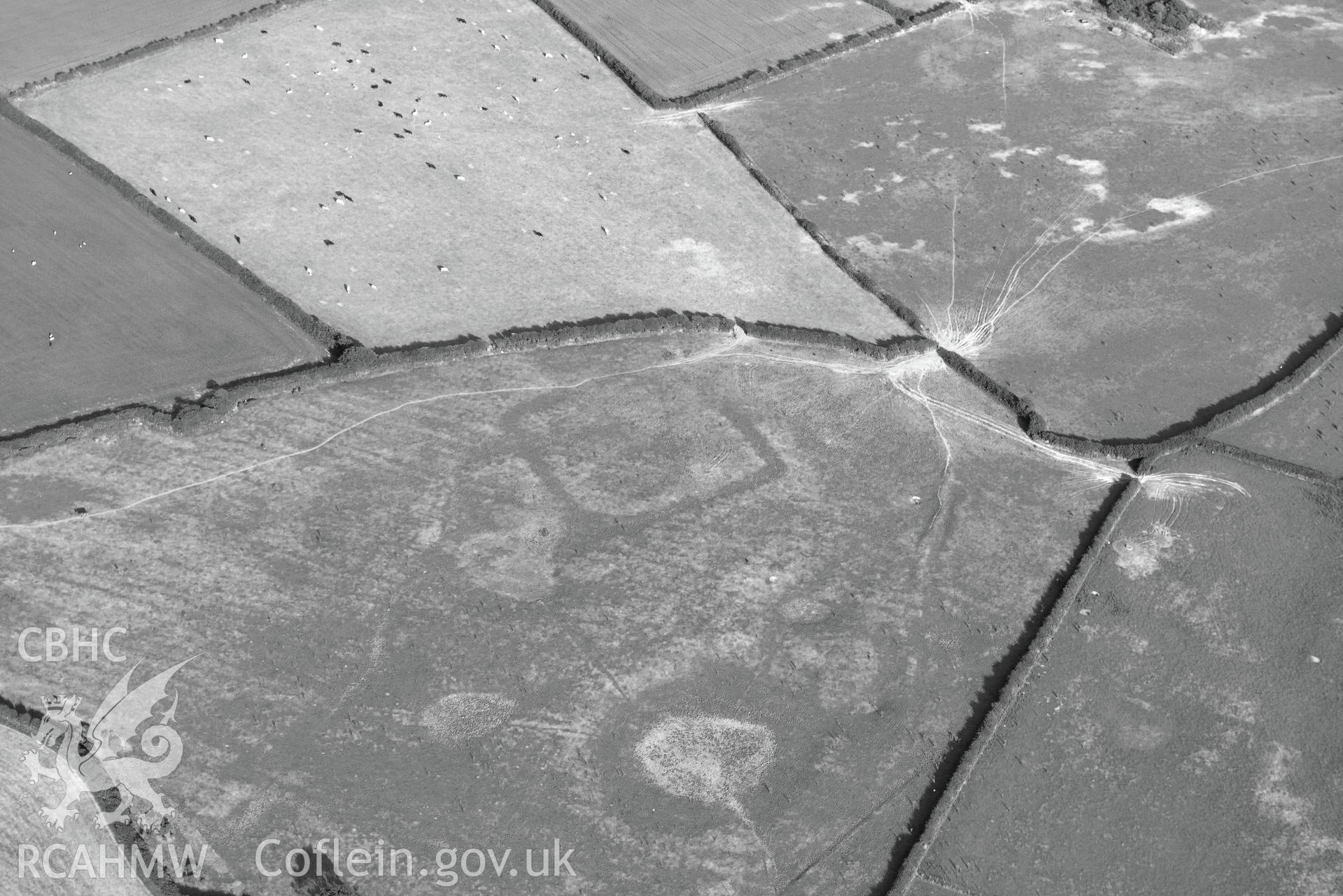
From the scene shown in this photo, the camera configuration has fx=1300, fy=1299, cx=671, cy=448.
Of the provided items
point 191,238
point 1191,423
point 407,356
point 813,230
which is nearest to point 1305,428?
point 1191,423

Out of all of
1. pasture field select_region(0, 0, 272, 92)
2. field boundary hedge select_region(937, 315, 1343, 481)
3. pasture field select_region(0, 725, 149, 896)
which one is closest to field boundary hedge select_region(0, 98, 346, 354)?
pasture field select_region(0, 0, 272, 92)

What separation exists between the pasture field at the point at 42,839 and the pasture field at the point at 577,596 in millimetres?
1678

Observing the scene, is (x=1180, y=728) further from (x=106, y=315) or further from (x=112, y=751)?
(x=106, y=315)

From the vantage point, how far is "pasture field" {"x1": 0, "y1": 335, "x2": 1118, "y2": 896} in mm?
26781

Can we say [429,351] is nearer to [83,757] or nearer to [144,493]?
[144,493]

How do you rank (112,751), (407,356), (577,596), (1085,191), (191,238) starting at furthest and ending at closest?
(1085,191) < (191,238) < (407,356) < (577,596) < (112,751)

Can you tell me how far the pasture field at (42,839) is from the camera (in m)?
24.8

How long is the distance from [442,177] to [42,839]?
971 inches

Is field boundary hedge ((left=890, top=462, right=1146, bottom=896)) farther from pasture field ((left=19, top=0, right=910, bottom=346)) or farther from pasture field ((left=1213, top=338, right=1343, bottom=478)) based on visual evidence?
pasture field ((left=19, top=0, right=910, bottom=346))

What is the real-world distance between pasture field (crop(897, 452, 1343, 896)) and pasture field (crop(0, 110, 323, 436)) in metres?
21.5

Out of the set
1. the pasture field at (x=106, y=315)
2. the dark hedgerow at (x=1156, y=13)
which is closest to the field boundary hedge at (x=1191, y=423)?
the pasture field at (x=106, y=315)

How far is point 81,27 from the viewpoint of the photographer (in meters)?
48.8

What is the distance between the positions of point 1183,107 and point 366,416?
3298 cm

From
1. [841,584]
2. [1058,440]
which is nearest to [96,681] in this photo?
[841,584]
